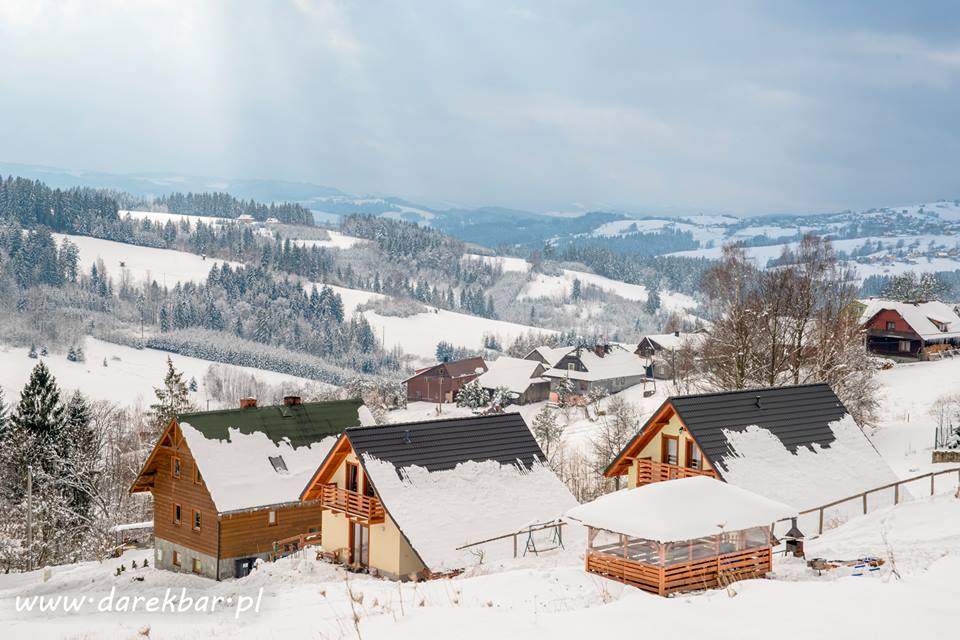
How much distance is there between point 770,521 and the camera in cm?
2072

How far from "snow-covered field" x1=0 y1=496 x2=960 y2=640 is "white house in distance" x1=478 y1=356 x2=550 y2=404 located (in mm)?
94220

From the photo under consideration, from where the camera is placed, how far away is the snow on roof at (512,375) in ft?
406

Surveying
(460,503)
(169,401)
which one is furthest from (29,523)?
(460,503)

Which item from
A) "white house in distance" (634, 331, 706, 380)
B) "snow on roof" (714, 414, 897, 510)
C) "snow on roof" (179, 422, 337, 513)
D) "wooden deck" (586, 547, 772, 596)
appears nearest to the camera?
"wooden deck" (586, 547, 772, 596)

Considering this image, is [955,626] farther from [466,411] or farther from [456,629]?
[466,411]

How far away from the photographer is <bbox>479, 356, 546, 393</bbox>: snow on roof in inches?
4867

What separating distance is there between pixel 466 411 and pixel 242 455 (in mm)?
76808

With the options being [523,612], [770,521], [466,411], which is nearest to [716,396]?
[770,521]

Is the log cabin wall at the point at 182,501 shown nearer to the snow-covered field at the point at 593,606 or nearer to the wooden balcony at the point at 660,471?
the snow-covered field at the point at 593,606

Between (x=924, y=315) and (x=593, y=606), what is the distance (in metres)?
90.8

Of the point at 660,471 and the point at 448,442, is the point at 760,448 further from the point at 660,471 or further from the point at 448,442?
the point at 448,442

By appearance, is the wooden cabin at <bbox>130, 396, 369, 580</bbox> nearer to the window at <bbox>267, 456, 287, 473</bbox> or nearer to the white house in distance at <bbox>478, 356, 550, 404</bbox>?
the window at <bbox>267, 456, 287, 473</bbox>

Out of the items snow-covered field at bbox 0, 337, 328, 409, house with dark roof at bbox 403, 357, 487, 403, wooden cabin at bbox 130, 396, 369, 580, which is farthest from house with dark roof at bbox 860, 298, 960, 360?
snow-covered field at bbox 0, 337, 328, 409

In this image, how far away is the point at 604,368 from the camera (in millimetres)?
126625
